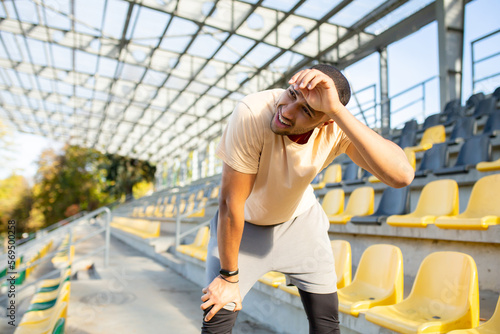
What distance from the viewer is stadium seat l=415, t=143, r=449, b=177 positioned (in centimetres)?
422

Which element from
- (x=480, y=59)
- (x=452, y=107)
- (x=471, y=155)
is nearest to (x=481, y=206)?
(x=471, y=155)

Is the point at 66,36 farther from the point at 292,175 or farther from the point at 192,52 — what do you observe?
the point at 292,175

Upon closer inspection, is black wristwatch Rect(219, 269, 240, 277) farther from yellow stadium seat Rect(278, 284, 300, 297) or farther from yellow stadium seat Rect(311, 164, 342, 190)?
yellow stadium seat Rect(311, 164, 342, 190)

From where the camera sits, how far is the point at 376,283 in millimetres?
2379

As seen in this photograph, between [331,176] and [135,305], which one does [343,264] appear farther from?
[331,176]

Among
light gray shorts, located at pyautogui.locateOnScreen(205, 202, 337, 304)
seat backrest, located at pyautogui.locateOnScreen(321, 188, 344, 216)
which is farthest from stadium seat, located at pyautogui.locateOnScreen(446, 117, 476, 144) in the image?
light gray shorts, located at pyautogui.locateOnScreen(205, 202, 337, 304)

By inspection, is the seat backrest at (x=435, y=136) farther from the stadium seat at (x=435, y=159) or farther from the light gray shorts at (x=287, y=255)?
the light gray shorts at (x=287, y=255)

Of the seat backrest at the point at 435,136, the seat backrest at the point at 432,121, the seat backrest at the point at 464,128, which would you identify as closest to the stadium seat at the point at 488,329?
the seat backrest at the point at 464,128

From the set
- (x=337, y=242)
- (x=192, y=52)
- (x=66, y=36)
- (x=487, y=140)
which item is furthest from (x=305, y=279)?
(x=66, y=36)

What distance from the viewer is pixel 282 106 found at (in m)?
1.23

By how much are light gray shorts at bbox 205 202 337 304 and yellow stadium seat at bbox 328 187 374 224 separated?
213 centimetres

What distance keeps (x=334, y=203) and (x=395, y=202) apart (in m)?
0.68

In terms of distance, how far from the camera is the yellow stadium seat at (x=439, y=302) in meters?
1.77

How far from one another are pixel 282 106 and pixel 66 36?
14.4 metres
